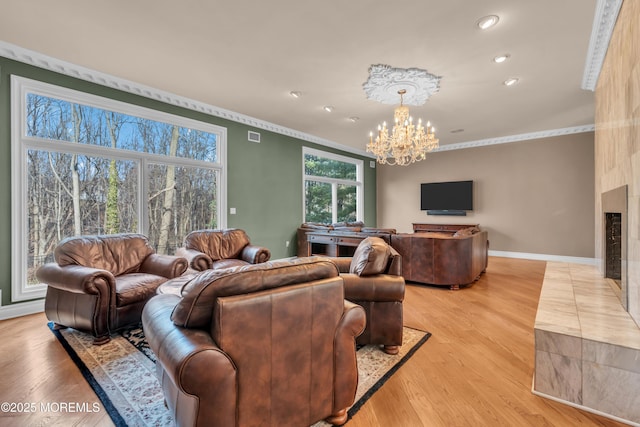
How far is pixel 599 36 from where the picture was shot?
2.85m

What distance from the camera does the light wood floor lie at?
163 cm

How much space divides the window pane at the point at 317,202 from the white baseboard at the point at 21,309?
184 inches

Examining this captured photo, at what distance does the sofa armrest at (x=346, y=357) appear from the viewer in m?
1.52

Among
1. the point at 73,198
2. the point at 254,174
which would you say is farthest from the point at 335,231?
the point at 73,198

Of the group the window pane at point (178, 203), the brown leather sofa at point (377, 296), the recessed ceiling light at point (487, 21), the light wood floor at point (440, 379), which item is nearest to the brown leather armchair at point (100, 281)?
the light wood floor at point (440, 379)

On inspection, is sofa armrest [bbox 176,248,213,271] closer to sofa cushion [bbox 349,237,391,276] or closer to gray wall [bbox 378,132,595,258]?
sofa cushion [bbox 349,237,391,276]

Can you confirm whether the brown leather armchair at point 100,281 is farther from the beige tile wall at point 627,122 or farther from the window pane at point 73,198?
the beige tile wall at point 627,122

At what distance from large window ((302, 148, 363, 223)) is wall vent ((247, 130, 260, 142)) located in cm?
135

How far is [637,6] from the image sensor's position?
1984 mm

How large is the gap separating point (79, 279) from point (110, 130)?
231 centimetres

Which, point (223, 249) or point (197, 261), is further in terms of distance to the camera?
point (223, 249)

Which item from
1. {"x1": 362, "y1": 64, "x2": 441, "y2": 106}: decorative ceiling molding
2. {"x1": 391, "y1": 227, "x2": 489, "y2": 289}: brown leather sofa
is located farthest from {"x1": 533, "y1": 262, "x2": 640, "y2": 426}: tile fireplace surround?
{"x1": 362, "y1": 64, "x2": 441, "y2": 106}: decorative ceiling molding

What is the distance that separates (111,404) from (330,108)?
4532 millimetres

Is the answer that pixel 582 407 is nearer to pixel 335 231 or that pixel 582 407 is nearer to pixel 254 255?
pixel 254 255
